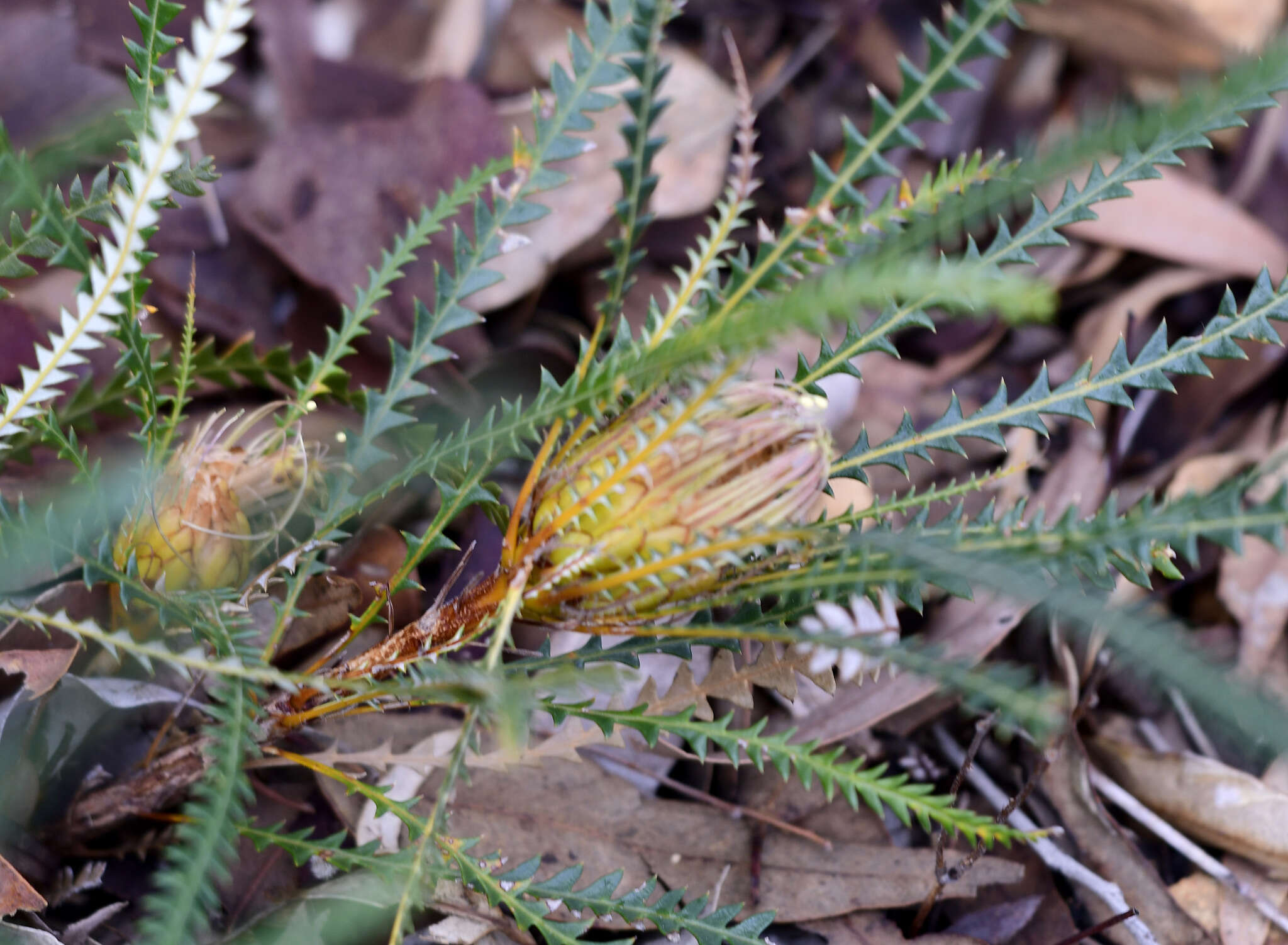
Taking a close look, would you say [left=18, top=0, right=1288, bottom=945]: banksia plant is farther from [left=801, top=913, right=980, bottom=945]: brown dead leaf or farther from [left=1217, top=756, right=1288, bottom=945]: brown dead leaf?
[left=1217, top=756, right=1288, bottom=945]: brown dead leaf

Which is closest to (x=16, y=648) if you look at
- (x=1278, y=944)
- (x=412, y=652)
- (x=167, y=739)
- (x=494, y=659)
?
(x=167, y=739)

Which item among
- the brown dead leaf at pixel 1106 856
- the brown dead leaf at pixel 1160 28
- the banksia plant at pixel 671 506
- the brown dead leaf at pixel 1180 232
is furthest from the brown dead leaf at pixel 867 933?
the brown dead leaf at pixel 1160 28

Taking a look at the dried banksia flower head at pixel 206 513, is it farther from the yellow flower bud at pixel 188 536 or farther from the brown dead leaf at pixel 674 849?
the brown dead leaf at pixel 674 849

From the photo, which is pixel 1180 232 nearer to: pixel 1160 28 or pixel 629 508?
pixel 1160 28

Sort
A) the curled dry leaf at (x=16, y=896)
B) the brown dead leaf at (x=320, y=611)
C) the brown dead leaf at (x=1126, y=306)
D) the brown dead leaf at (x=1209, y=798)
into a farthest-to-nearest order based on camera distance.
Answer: the brown dead leaf at (x=1126, y=306), the brown dead leaf at (x=1209, y=798), the brown dead leaf at (x=320, y=611), the curled dry leaf at (x=16, y=896)

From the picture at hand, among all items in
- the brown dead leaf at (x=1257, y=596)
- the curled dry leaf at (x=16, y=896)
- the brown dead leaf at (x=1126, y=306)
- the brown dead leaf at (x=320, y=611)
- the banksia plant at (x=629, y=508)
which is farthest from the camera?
the brown dead leaf at (x=1126, y=306)

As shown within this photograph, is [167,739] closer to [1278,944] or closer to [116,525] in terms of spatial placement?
[116,525]

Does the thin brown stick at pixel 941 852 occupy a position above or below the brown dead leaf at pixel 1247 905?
above
